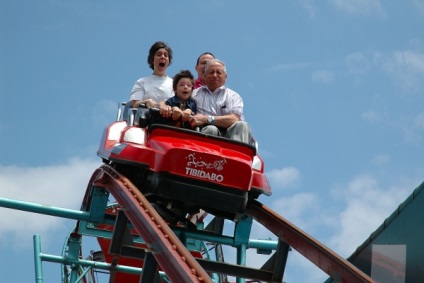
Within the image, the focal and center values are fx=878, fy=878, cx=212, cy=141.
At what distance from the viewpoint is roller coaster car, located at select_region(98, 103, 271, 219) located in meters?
5.93

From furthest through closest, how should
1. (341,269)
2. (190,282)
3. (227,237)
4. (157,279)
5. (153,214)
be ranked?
(227,237)
(341,269)
(153,214)
(157,279)
(190,282)

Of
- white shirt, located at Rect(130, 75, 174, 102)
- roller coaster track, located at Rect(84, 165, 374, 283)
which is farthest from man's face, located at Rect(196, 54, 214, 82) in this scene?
roller coaster track, located at Rect(84, 165, 374, 283)

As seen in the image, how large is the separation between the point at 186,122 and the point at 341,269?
1754 millimetres

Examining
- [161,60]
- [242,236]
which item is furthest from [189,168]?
[161,60]

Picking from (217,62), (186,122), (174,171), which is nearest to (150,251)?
(174,171)

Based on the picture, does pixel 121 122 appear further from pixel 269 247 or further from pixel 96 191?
pixel 269 247

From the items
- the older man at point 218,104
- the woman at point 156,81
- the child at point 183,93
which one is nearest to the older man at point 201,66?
the woman at point 156,81

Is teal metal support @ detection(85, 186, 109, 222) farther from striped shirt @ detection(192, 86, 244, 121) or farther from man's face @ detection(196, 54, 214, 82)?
man's face @ detection(196, 54, 214, 82)

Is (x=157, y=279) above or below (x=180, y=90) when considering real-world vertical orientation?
below

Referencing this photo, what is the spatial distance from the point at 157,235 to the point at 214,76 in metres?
2.51

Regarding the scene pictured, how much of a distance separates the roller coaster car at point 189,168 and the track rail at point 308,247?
22 centimetres

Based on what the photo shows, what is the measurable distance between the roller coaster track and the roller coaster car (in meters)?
0.18

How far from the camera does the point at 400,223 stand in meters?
6.92

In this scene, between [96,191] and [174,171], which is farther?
[96,191]
